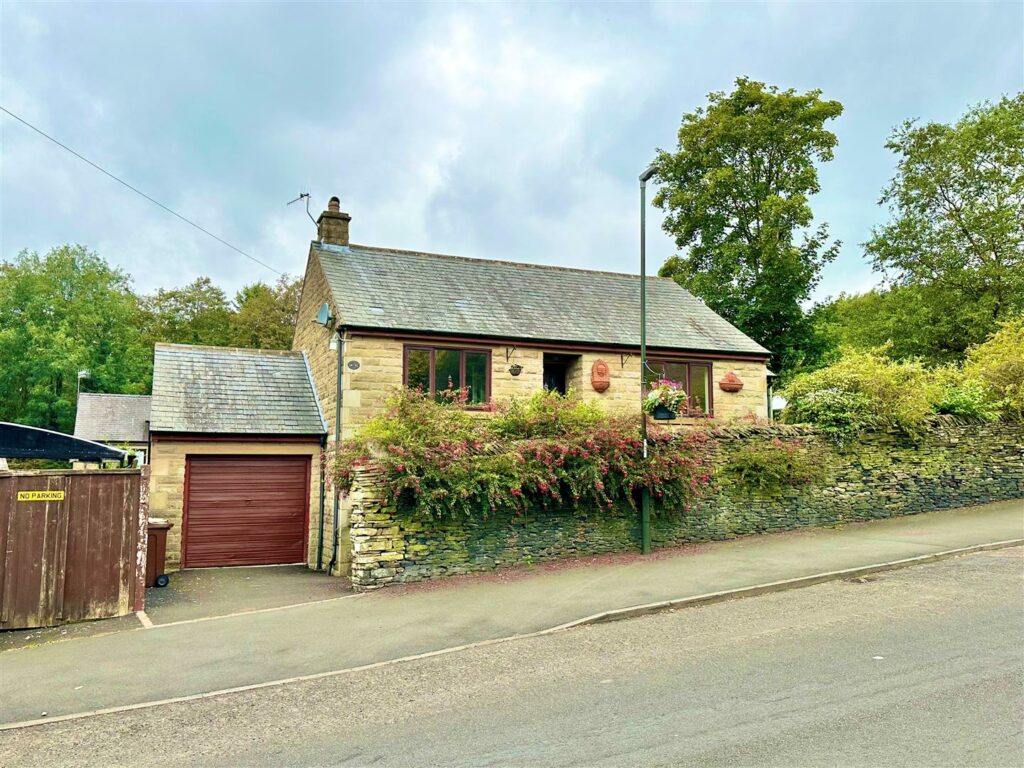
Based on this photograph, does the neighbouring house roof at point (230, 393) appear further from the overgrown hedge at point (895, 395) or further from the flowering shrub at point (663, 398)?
the overgrown hedge at point (895, 395)

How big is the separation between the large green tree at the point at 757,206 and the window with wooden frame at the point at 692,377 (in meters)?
12.1

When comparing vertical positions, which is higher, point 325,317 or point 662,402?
point 325,317

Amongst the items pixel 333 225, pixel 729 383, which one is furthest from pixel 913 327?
pixel 333 225

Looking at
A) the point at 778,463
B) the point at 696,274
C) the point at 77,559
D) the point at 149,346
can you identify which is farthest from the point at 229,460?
the point at 149,346

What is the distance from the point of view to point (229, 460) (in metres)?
15.9

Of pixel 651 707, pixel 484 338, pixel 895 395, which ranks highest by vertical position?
pixel 484 338

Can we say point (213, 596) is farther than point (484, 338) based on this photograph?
No

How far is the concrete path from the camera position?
7.46 meters

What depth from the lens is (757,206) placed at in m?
31.2

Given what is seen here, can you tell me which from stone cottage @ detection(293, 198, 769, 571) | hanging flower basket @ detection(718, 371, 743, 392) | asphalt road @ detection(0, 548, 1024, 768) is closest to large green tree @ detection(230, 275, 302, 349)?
stone cottage @ detection(293, 198, 769, 571)

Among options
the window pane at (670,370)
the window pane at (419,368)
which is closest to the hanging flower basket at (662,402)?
the window pane at (670,370)

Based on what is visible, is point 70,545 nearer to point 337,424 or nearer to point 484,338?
point 337,424

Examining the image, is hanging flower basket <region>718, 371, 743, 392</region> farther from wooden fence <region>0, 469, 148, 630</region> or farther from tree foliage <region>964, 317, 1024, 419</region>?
wooden fence <region>0, 469, 148, 630</region>

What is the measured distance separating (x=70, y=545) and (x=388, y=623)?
4882 millimetres
